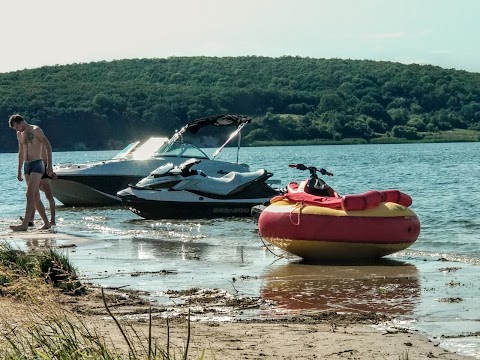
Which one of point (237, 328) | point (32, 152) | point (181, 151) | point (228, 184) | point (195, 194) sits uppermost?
point (32, 152)

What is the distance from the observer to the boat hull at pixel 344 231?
13000 millimetres

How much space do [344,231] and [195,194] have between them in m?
8.14

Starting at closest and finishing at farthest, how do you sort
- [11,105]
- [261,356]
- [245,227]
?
[261,356], [245,227], [11,105]

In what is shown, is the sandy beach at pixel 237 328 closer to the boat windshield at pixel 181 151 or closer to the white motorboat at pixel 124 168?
the white motorboat at pixel 124 168

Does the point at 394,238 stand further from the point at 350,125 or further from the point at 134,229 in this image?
the point at 350,125

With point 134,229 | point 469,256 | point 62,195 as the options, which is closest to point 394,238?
point 469,256

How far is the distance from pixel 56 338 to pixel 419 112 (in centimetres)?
10966

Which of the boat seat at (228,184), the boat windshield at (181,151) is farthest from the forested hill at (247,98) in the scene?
the boat seat at (228,184)

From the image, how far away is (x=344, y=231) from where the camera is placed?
13031 millimetres

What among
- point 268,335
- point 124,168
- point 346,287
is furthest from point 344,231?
point 124,168

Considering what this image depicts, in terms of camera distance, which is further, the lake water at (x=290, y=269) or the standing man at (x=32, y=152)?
the standing man at (x=32, y=152)

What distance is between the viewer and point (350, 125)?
110 meters

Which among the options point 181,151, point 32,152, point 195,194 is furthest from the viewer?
point 181,151

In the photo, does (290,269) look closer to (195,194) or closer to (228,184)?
(228,184)
